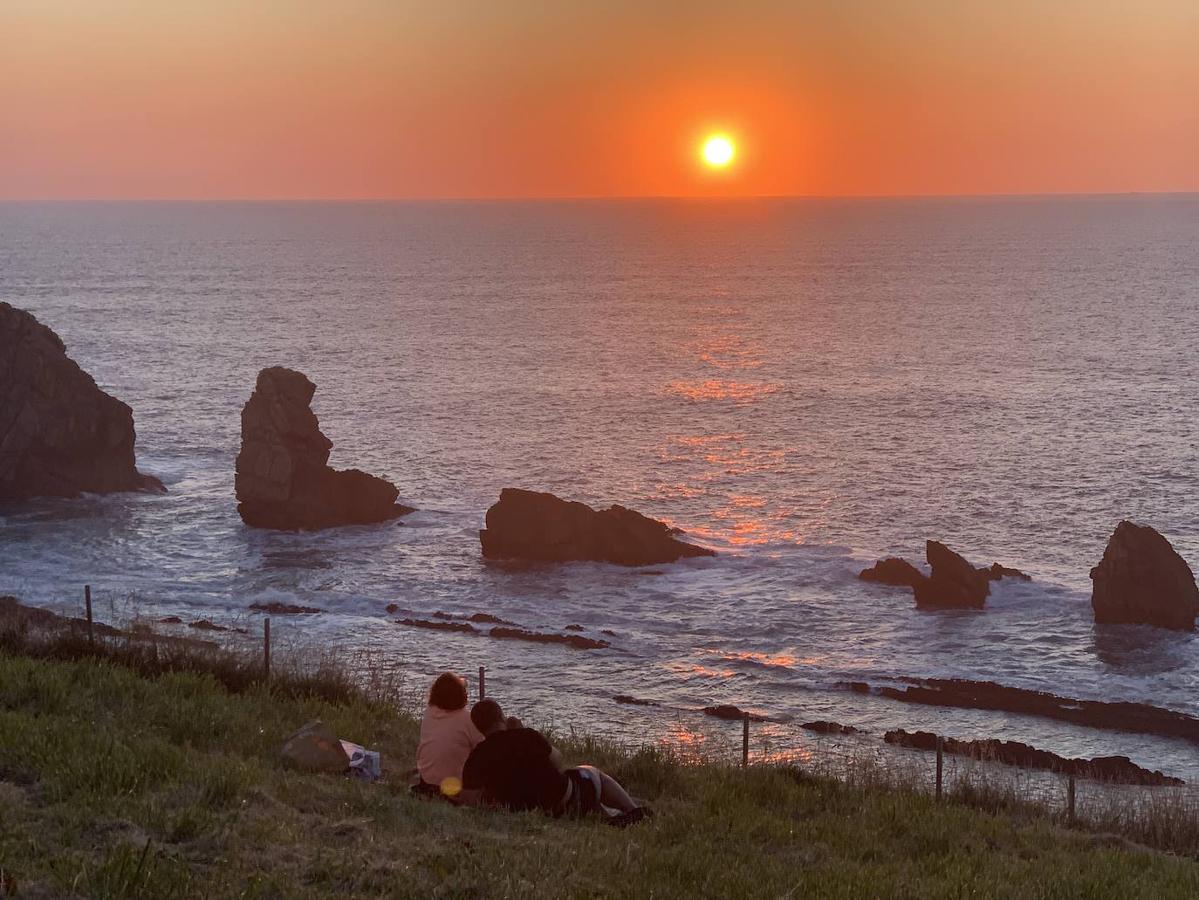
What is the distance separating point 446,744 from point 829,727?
22.8 metres

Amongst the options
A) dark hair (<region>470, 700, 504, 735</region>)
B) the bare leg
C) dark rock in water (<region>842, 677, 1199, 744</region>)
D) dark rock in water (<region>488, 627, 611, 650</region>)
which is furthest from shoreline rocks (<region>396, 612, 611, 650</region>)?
the bare leg

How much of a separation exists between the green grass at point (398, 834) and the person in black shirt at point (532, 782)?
1.10 feet

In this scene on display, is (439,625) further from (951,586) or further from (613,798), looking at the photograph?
(613,798)

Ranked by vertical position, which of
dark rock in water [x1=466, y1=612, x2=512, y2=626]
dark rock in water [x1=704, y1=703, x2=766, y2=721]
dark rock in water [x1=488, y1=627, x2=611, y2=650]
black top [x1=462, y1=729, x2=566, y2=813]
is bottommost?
dark rock in water [x1=704, y1=703, x2=766, y2=721]

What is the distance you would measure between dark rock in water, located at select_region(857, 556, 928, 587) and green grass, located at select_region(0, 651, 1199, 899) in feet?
108

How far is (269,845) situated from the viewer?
35.9 ft

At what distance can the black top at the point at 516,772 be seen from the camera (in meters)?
13.2

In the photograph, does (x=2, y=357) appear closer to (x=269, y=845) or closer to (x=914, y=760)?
(x=914, y=760)

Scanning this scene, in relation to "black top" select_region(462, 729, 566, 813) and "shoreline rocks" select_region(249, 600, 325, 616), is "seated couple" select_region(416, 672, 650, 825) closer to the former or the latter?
"black top" select_region(462, 729, 566, 813)

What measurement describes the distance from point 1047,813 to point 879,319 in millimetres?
140566

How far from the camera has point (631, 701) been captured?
36.5 m

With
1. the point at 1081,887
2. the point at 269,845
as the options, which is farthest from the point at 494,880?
the point at 1081,887

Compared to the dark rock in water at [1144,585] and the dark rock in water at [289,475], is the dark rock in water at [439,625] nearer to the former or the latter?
the dark rock in water at [289,475]

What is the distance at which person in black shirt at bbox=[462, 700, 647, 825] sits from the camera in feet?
43.2
